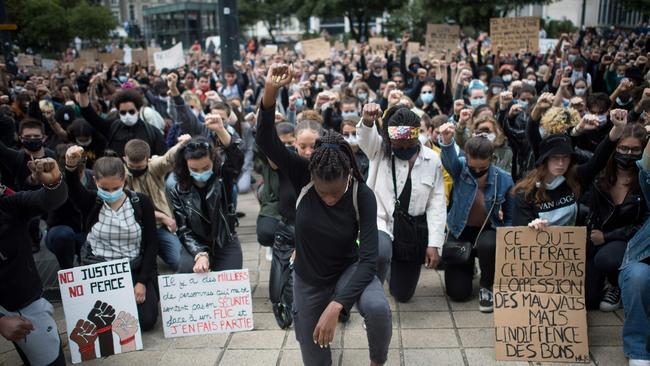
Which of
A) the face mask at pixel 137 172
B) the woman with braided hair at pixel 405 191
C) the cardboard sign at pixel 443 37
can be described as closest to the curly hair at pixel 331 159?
the woman with braided hair at pixel 405 191

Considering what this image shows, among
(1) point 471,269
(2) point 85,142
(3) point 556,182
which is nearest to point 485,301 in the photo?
(1) point 471,269

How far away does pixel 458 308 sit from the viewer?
4.85 metres

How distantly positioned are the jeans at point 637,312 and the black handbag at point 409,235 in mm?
1524

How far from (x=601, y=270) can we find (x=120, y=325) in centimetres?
385

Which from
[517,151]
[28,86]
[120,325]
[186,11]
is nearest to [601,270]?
[517,151]

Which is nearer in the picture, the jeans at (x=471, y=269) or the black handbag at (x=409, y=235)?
the black handbag at (x=409, y=235)

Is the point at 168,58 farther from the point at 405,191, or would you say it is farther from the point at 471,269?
the point at 471,269

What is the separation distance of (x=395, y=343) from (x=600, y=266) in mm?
1795

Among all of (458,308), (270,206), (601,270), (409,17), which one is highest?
(409,17)

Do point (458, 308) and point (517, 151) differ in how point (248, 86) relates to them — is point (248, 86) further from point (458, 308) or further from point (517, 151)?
point (458, 308)

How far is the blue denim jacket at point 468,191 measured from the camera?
473 centimetres

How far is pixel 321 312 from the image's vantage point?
336 cm

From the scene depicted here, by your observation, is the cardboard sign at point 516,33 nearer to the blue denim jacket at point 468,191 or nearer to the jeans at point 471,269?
the blue denim jacket at point 468,191

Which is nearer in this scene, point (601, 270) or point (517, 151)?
point (601, 270)
